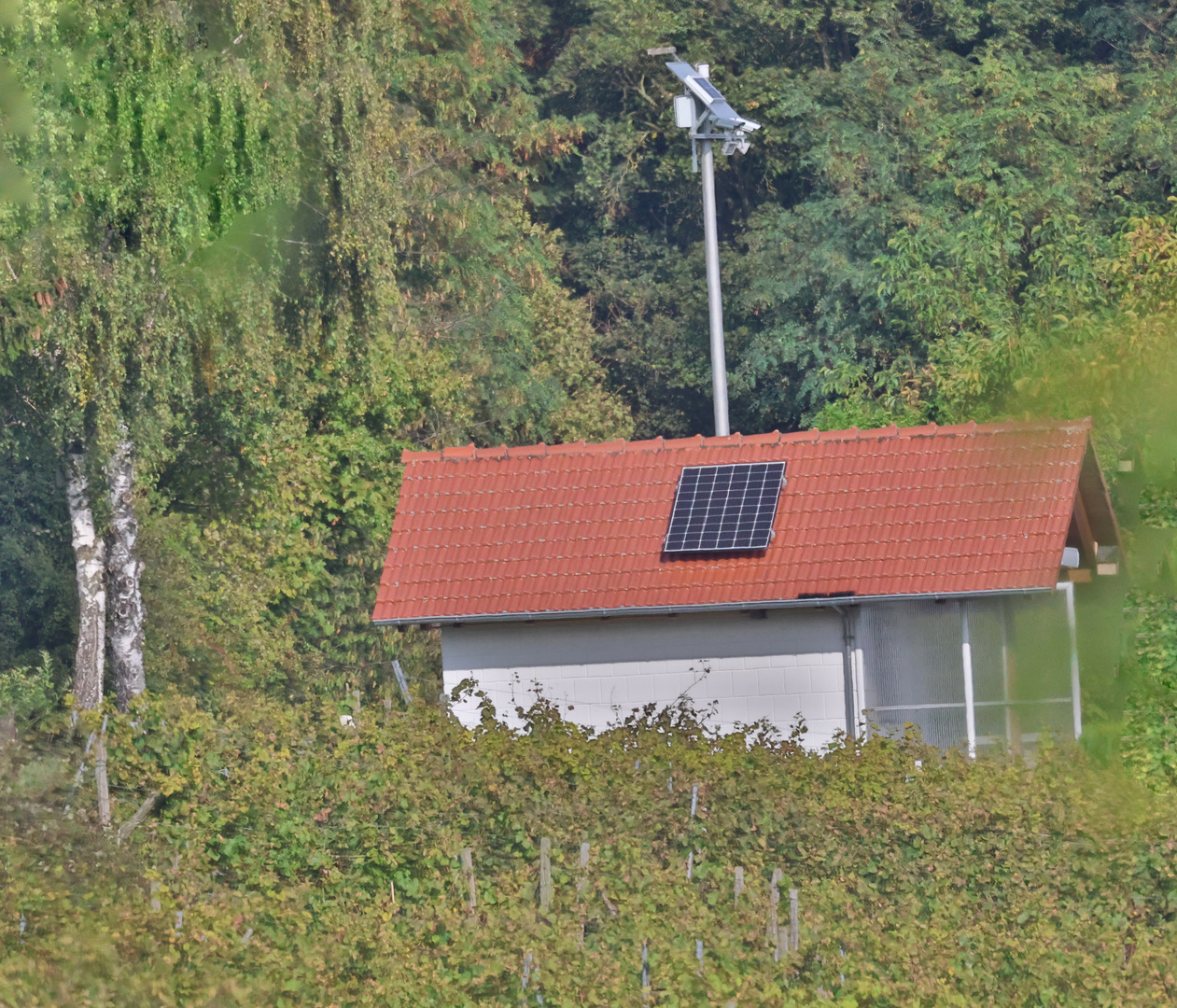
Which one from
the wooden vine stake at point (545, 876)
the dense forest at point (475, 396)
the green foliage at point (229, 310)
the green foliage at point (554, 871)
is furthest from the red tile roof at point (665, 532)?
the wooden vine stake at point (545, 876)

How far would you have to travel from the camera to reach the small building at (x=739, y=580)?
14.3 meters

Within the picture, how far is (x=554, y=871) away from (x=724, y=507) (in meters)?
7.00

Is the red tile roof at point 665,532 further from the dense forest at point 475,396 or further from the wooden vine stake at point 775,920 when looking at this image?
the wooden vine stake at point 775,920

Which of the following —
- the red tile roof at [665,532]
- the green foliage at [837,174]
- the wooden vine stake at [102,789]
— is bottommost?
the wooden vine stake at [102,789]

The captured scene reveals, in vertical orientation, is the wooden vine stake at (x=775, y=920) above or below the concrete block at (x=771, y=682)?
below

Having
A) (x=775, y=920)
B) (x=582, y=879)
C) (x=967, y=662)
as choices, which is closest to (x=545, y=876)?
(x=582, y=879)

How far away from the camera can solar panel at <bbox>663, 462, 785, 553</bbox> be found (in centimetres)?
1485

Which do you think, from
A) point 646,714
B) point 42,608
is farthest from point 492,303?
point 646,714

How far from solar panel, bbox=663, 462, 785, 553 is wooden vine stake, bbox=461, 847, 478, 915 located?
640cm

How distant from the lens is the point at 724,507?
50.2ft

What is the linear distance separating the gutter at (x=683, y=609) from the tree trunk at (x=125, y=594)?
4290 mm

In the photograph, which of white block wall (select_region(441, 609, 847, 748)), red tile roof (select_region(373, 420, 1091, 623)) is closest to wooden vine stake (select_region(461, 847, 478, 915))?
white block wall (select_region(441, 609, 847, 748))

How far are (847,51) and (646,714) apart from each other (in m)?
31.2

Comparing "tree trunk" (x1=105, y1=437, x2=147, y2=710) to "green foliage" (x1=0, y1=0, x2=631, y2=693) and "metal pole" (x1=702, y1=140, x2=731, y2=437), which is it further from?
"metal pole" (x1=702, y1=140, x2=731, y2=437)
